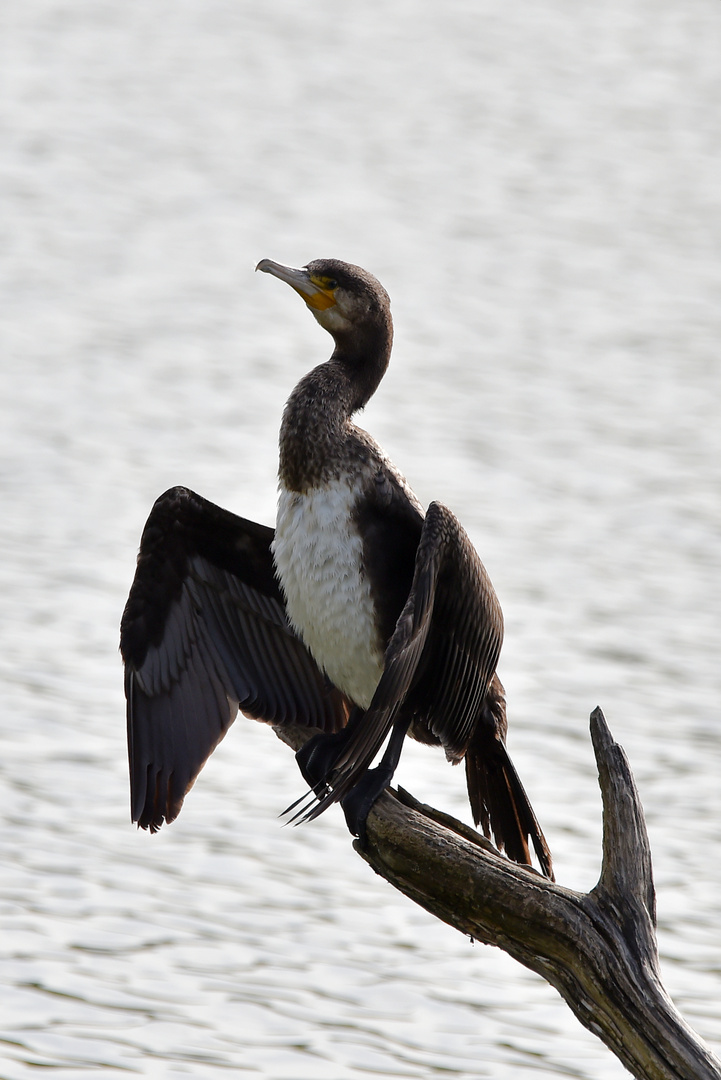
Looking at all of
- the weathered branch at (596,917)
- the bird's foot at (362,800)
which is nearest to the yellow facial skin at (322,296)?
the bird's foot at (362,800)

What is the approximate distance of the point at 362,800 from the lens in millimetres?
3809

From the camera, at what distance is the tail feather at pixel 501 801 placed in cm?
420

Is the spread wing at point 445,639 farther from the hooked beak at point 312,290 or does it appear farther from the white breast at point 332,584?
the hooked beak at point 312,290

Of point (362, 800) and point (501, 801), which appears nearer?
point (362, 800)

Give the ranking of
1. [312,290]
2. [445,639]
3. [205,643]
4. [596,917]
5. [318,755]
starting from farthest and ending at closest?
1. [205,643]
2. [312,290]
3. [318,755]
4. [445,639]
5. [596,917]

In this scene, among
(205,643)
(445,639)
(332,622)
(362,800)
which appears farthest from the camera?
(205,643)

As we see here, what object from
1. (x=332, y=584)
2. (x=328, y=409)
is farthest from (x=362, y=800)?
(x=328, y=409)

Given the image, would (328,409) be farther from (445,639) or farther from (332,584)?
(445,639)

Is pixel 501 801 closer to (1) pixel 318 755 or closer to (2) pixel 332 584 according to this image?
(1) pixel 318 755

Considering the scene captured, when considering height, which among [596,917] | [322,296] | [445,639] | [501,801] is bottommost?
[596,917]

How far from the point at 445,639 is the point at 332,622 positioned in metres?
0.30

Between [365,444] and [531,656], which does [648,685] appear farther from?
[365,444]

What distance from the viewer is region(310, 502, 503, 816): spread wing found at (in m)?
3.86

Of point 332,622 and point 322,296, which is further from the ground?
point 322,296
